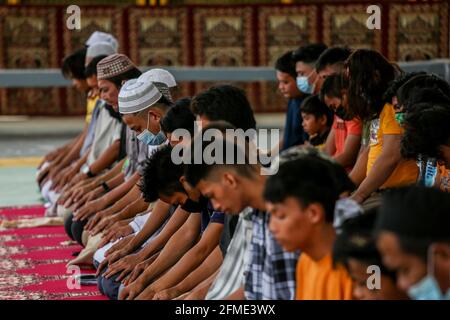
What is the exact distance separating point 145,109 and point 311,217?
2418 mm

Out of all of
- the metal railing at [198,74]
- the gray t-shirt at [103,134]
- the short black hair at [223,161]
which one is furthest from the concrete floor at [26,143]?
the short black hair at [223,161]

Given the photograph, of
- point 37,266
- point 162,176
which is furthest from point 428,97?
point 37,266

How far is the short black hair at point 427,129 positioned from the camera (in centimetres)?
405

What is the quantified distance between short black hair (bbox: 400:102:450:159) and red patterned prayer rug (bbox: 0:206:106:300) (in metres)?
1.77

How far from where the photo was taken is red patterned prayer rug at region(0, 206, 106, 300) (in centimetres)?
513

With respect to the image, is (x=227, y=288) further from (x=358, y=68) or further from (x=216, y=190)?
(x=358, y=68)

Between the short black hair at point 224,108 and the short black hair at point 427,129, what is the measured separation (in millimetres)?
721

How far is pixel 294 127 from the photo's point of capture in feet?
23.0

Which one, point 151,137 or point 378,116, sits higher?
point 378,116

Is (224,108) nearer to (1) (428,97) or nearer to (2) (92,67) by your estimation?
(1) (428,97)

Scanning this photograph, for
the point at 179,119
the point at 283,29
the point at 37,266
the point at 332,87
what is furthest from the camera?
the point at 283,29

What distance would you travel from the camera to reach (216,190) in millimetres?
3396

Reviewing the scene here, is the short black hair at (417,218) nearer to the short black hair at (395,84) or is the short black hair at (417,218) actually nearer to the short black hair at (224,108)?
the short black hair at (224,108)
